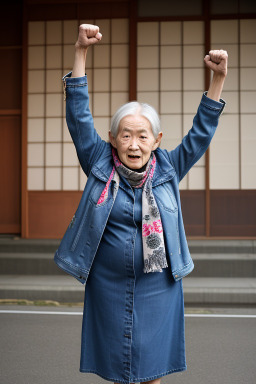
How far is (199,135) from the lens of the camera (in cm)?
243

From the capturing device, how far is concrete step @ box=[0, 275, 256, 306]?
6457 mm

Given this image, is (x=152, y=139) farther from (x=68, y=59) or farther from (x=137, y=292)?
(x=68, y=59)

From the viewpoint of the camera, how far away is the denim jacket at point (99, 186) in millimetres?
2318

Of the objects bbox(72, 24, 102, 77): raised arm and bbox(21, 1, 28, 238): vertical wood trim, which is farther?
bbox(21, 1, 28, 238): vertical wood trim

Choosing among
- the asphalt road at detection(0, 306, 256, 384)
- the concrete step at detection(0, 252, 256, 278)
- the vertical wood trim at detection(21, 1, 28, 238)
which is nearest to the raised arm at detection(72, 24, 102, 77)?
the asphalt road at detection(0, 306, 256, 384)

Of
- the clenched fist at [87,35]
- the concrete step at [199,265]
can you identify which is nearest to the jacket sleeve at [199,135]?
the clenched fist at [87,35]

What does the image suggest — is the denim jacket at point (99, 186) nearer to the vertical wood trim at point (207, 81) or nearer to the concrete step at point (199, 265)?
the concrete step at point (199, 265)

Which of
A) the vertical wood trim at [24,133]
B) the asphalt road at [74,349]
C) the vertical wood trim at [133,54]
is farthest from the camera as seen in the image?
the vertical wood trim at [24,133]

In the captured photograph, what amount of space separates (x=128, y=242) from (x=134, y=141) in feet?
1.40

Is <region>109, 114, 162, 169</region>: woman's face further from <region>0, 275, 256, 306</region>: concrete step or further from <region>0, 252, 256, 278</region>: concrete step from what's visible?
<region>0, 252, 256, 278</region>: concrete step

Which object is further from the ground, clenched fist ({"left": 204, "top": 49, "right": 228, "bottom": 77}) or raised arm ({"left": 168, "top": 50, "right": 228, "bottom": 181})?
clenched fist ({"left": 204, "top": 49, "right": 228, "bottom": 77})

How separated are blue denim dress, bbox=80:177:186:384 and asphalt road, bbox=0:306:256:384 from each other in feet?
5.63

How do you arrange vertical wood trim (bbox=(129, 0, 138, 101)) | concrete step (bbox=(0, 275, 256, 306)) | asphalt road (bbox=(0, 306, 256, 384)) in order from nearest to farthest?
asphalt road (bbox=(0, 306, 256, 384)), concrete step (bbox=(0, 275, 256, 306)), vertical wood trim (bbox=(129, 0, 138, 101))

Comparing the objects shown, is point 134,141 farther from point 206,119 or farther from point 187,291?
point 187,291
